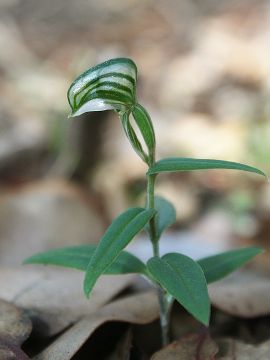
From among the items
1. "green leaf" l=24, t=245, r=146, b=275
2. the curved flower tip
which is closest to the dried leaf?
"green leaf" l=24, t=245, r=146, b=275

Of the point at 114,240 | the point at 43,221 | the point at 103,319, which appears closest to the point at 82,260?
the point at 103,319

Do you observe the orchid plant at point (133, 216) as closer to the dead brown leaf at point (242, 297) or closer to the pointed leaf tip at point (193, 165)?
the pointed leaf tip at point (193, 165)

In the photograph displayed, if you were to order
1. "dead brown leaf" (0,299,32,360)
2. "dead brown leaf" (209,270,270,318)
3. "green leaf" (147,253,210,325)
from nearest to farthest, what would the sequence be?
1. "green leaf" (147,253,210,325)
2. "dead brown leaf" (0,299,32,360)
3. "dead brown leaf" (209,270,270,318)

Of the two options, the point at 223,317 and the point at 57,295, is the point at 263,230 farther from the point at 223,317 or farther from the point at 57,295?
the point at 57,295

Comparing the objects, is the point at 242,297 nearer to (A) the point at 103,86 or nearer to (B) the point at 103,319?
(B) the point at 103,319

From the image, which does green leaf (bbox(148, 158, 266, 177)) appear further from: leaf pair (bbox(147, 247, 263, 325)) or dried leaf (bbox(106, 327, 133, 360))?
dried leaf (bbox(106, 327, 133, 360))

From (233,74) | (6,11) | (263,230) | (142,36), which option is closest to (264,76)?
(233,74)
